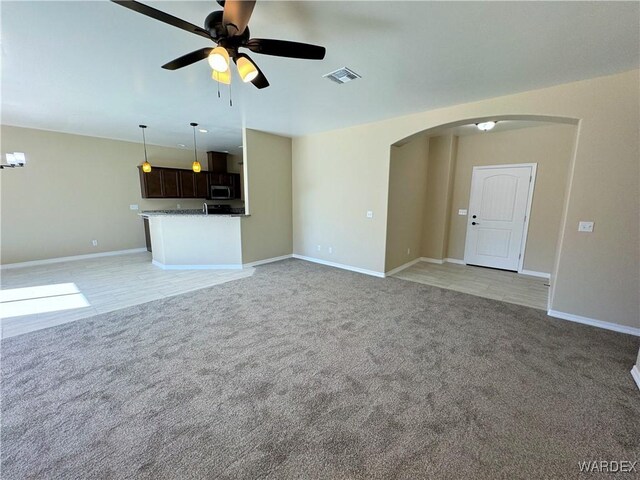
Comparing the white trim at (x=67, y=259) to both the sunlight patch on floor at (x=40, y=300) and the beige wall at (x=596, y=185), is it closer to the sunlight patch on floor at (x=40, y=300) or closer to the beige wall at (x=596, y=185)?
the sunlight patch on floor at (x=40, y=300)

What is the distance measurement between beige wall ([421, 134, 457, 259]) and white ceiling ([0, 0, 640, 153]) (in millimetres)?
2006

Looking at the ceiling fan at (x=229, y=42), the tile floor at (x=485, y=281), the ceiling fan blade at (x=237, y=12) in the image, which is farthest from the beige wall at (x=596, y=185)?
the ceiling fan blade at (x=237, y=12)

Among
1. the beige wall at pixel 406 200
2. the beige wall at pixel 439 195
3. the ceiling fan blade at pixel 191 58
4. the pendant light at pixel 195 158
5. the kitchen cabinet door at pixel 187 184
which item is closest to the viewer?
the ceiling fan blade at pixel 191 58

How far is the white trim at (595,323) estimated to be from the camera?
2.80 meters

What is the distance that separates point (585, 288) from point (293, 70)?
160 inches

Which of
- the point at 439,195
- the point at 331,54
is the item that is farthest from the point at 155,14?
the point at 439,195

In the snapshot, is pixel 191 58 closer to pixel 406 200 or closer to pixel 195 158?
pixel 406 200

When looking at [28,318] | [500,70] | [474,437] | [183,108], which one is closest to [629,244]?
[500,70]

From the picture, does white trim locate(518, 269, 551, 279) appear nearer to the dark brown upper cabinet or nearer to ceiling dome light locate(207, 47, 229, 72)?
ceiling dome light locate(207, 47, 229, 72)

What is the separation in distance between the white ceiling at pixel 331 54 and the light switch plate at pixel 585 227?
1533mm

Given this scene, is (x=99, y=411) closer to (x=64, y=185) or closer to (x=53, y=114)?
(x=53, y=114)

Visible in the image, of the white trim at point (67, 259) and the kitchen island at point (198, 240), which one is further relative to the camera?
the white trim at point (67, 259)

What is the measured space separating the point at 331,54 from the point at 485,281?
4277mm

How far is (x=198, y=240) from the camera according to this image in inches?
203
